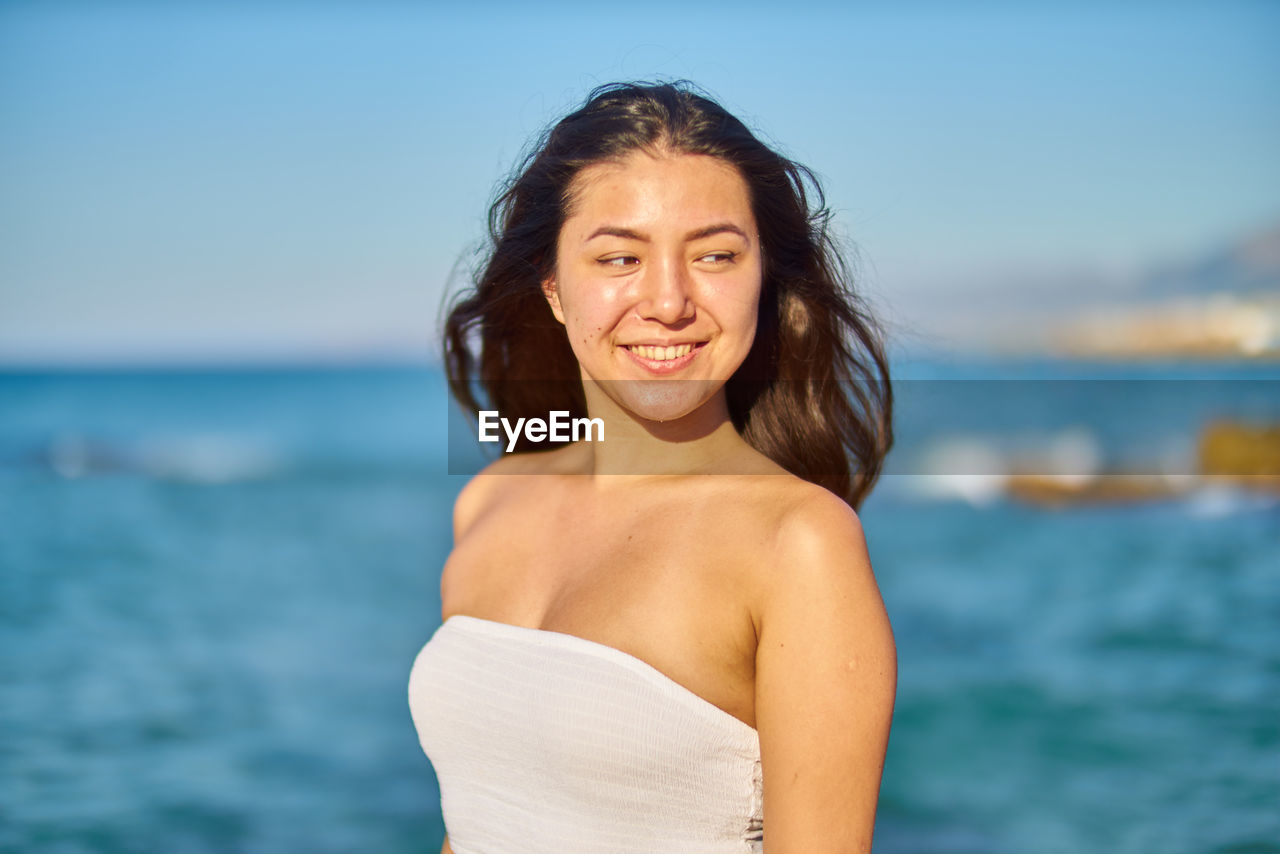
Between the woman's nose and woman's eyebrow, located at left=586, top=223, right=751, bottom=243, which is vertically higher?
woman's eyebrow, located at left=586, top=223, right=751, bottom=243

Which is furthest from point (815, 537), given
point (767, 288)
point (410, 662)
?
point (410, 662)

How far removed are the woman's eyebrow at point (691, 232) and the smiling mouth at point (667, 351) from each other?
18cm

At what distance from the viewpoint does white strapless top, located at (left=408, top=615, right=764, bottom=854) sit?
1710mm

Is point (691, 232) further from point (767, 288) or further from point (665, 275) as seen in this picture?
point (767, 288)

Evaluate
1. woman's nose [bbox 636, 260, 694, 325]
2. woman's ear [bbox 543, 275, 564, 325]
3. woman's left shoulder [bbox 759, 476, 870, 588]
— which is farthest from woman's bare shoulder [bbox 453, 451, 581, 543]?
woman's left shoulder [bbox 759, 476, 870, 588]

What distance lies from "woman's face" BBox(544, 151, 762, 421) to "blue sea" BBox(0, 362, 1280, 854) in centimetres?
146

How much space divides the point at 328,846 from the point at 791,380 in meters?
4.78

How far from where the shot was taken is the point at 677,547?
1876 millimetres

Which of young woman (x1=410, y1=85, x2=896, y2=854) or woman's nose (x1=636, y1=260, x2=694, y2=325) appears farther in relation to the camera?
woman's nose (x1=636, y1=260, x2=694, y2=325)

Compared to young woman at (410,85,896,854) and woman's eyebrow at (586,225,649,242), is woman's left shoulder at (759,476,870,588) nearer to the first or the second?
young woman at (410,85,896,854)

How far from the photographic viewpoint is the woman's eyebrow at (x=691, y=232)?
184cm

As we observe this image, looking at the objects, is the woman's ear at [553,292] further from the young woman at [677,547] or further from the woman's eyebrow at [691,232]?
the woman's eyebrow at [691,232]

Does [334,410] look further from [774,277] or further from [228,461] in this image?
[774,277]

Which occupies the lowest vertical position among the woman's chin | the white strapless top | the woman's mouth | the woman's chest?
the white strapless top
